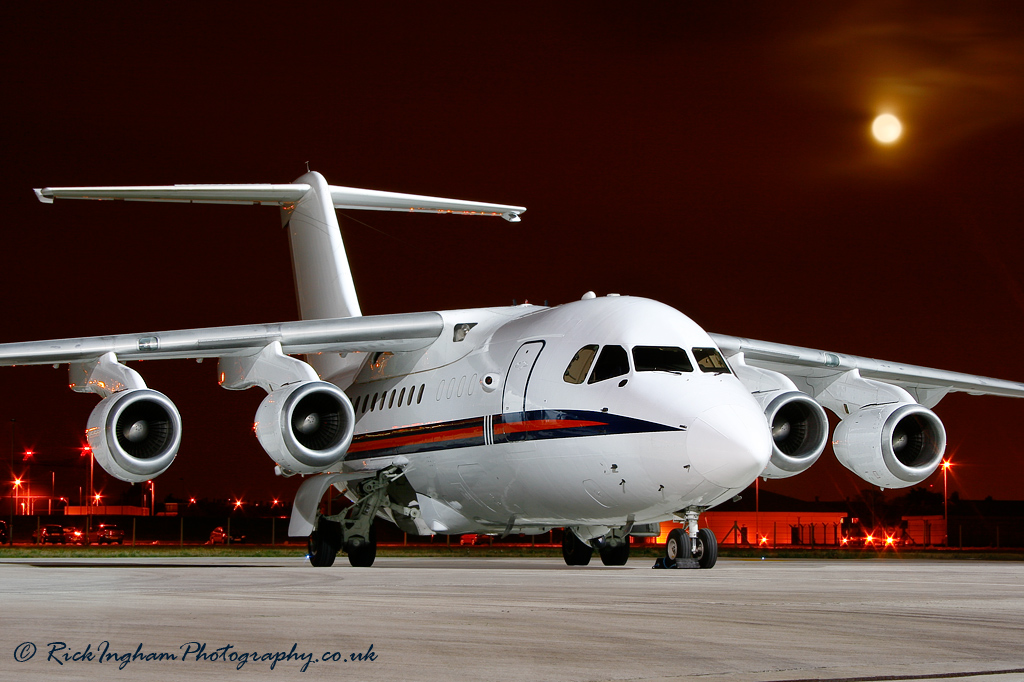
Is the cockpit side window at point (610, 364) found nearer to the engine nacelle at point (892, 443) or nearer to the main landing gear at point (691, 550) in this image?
the main landing gear at point (691, 550)

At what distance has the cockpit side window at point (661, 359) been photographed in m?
13.6

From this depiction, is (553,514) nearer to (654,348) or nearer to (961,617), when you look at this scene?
(654,348)

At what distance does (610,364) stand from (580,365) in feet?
1.40

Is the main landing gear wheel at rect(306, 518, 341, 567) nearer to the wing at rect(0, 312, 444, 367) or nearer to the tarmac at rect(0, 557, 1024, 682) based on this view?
the wing at rect(0, 312, 444, 367)

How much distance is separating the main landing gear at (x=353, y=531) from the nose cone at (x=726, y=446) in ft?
22.1

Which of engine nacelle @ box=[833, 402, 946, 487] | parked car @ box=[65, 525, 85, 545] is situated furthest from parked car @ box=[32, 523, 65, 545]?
engine nacelle @ box=[833, 402, 946, 487]

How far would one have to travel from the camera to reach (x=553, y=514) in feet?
49.6

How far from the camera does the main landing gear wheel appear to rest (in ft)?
60.3

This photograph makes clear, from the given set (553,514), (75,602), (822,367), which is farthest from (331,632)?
(822,367)

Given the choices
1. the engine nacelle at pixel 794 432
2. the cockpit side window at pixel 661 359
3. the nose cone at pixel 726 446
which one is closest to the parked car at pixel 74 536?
the engine nacelle at pixel 794 432

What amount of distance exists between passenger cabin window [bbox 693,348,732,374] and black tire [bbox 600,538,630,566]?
505cm

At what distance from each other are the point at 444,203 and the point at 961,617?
15.1m

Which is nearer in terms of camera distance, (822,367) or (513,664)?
(513,664)

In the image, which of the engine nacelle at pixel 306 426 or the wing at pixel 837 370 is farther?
the wing at pixel 837 370
